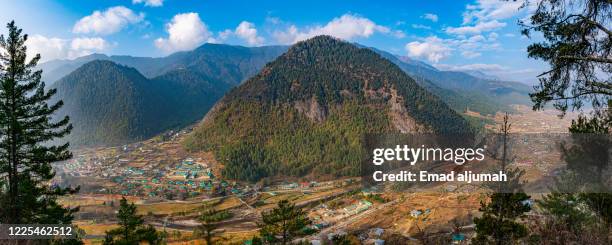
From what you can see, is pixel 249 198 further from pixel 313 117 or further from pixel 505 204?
pixel 505 204

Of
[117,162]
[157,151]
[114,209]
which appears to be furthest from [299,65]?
[114,209]

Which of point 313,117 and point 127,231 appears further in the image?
point 313,117

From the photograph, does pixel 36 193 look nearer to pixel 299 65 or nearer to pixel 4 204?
pixel 4 204

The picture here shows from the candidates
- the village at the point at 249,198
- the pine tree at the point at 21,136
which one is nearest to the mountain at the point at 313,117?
the village at the point at 249,198

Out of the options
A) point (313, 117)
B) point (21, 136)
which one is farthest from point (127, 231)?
point (313, 117)

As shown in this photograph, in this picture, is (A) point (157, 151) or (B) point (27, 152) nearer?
(B) point (27, 152)

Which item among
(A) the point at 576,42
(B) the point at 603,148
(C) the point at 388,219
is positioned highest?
(A) the point at 576,42
